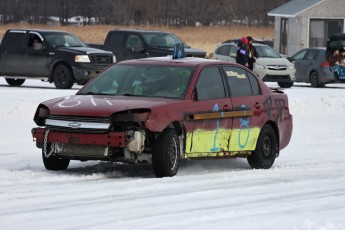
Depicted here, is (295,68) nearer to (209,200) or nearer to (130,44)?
(130,44)

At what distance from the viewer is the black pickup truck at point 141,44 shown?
33.8 meters

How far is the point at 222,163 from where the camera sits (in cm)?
1489

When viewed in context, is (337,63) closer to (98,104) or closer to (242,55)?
(242,55)

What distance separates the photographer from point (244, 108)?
1380 cm

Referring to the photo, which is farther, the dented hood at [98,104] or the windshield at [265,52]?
the windshield at [265,52]

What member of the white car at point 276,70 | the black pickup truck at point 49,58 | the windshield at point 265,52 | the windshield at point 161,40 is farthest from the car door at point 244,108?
the windshield at point 265,52

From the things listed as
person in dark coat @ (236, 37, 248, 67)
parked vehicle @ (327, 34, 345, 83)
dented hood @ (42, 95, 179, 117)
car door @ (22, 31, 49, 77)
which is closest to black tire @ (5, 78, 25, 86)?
car door @ (22, 31, 49, 77)

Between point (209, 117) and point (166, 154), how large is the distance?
114 cm

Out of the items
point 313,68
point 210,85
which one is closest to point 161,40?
point 313,68

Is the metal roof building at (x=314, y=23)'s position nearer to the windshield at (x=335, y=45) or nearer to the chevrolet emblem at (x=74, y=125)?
the windshield at (x=335, y=45)

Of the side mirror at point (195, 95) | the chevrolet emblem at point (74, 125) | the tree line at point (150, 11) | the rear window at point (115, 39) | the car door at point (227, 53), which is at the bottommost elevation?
the tree line at point (150, 11)

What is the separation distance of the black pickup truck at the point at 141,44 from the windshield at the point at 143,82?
1993 centimetres

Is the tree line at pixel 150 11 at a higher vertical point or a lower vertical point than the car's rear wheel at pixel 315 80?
lower

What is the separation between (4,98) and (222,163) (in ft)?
36.3
